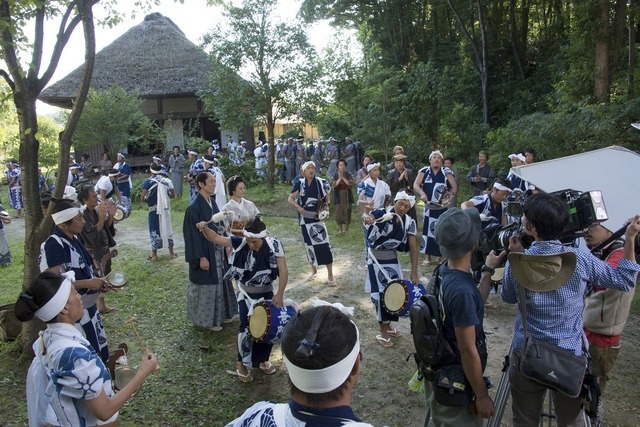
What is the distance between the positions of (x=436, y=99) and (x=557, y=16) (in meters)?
Result: 7.61

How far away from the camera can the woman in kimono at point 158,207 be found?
9.17 m

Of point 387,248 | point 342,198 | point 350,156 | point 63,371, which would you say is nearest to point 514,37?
Answer: point 350,156

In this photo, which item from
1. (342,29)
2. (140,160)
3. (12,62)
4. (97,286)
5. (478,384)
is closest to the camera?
(478,384)

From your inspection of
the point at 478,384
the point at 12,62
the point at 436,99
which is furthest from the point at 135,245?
the point at 436,99

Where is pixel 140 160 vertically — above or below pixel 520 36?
below

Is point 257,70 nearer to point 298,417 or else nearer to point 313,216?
point 313,216

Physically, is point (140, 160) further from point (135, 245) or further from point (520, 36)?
point (520, 36)

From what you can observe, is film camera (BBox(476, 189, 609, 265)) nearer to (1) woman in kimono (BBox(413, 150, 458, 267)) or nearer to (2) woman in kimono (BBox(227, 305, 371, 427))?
(2) woman in kimono (BBox(227, 305, 371, 427))

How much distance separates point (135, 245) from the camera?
35.7ft

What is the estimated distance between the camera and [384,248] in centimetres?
539

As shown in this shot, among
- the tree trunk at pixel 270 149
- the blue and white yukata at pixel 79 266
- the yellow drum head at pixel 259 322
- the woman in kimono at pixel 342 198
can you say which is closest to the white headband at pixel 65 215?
the blue and white yukata at pixel 79 266

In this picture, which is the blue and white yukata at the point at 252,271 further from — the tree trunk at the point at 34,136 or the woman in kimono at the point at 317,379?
the woman in kimono at the point at 317,379

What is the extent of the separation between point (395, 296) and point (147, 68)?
71.9 feet

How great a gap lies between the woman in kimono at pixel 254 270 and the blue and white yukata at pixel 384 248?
4.50 feet
